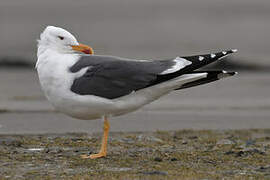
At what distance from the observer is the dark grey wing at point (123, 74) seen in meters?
6.42

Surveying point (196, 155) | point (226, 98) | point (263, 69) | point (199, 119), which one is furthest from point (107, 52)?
point (196, 155)

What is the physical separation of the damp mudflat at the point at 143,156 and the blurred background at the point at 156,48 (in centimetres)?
71

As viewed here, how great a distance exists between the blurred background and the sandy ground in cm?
1

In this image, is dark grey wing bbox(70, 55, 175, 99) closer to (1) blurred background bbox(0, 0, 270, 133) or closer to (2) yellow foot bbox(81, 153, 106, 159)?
(2) yellow foot bbox(81, 153, 106, 159)

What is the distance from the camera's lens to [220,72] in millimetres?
6551

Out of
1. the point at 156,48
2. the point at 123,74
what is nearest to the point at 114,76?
the point at 123,74

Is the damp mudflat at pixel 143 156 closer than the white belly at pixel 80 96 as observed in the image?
Yes

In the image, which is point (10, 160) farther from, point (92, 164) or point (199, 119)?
point (199, 119)

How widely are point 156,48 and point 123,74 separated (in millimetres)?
12695

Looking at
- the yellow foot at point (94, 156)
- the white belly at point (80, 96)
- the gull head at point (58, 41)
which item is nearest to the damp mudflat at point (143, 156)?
the yellow foot at point (94, 156)

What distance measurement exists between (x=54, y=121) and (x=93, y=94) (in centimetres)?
286

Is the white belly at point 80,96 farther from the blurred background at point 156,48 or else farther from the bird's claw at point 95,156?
the blurred background at point 156,48

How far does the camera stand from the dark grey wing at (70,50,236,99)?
642cm

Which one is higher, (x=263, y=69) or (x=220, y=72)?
(x=263, y=69)
